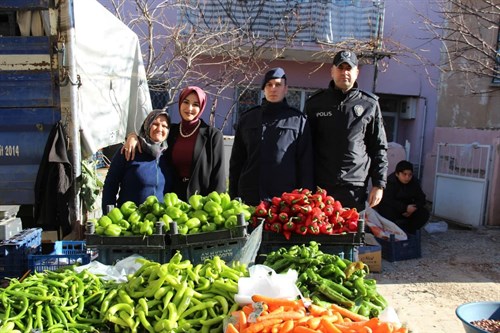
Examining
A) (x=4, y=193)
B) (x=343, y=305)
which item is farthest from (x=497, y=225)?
(x=4, y=193)

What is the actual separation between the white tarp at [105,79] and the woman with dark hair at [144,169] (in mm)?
1316

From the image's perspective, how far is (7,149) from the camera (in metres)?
4.79

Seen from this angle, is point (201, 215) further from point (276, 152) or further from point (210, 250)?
point (276, 152)

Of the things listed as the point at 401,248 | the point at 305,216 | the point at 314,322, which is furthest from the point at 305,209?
the point at 401,248

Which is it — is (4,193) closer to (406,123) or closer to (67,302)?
(67,302)

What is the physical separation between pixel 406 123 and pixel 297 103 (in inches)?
122

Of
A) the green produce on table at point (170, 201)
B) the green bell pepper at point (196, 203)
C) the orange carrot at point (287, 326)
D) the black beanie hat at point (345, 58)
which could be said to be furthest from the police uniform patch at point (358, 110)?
the orange carrot at point (287, 326)

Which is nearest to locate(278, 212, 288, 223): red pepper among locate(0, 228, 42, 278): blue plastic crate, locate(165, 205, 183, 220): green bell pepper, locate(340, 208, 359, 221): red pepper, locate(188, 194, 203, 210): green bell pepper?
locate(340, 208, 359, 221): red pepper

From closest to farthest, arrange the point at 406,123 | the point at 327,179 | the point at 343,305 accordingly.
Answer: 1. the point at 343,305
2. the point at 327,179
3. the point at 406,123

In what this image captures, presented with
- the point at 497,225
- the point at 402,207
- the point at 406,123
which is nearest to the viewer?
the point at 402,207

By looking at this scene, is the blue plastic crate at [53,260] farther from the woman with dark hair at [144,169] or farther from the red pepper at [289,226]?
the red pepper at [289,226]

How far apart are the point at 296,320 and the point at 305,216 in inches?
42.4

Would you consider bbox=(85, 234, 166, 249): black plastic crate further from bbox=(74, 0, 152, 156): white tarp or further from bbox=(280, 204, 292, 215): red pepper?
bbox=(74, 0, 152, 156): white tarp

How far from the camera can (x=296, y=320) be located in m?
2.19
